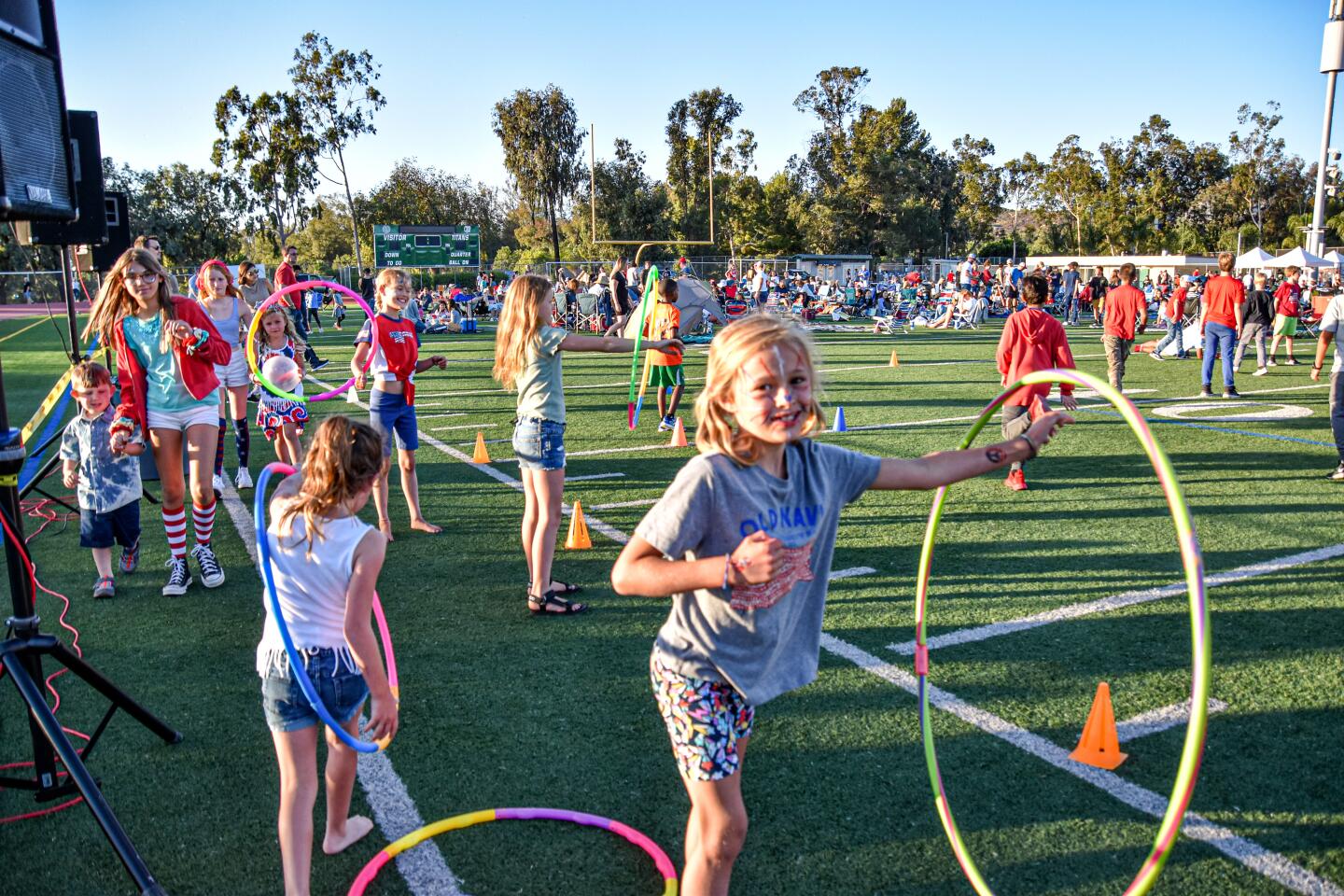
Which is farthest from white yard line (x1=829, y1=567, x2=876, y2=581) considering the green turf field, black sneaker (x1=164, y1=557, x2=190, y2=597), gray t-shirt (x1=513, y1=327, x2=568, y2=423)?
black sneaker (x1=164, y1=557, x2=190, y2=597)

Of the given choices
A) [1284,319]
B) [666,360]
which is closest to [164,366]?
[666,360]

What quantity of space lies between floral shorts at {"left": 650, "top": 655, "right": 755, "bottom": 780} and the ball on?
24.6ft

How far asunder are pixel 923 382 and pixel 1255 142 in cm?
8452

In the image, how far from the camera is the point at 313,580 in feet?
10.2

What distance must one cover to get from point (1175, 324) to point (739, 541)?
22436 mm

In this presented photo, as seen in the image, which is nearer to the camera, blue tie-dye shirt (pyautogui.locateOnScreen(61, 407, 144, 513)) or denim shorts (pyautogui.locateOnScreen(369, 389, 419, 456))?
blue tie-dye shirt (pyautogui.locateOnScreen(61, 407, 144, 513))

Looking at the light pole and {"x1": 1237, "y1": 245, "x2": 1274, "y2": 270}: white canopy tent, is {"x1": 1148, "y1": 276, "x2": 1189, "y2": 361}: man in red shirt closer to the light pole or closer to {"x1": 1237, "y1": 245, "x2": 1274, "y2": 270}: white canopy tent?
the light pole

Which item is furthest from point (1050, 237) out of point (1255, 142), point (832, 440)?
point (832, 440)

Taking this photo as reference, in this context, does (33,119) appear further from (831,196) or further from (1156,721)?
(831,196)

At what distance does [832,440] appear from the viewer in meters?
12.1

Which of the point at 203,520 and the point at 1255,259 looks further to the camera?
the point at 1255,259

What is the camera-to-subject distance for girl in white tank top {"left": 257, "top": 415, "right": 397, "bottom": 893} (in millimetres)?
3076

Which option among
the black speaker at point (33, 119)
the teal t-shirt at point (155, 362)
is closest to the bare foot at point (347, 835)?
the black speaker at point (33, 119)

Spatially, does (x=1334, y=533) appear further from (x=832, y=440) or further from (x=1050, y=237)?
(x=1050, y=237)
